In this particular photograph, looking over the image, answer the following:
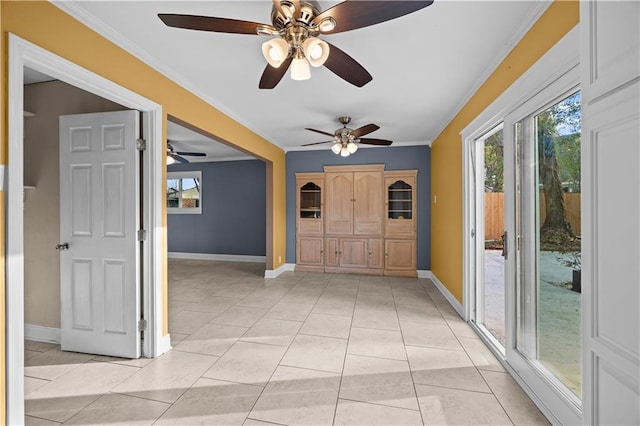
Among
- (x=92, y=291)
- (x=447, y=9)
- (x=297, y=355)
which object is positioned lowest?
(x=297, y=355)

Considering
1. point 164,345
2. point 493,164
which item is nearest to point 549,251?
point 493,164

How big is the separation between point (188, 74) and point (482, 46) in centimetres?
251

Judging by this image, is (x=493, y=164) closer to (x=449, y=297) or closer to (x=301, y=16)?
(x=449, y=297)

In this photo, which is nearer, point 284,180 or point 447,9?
point 447,9

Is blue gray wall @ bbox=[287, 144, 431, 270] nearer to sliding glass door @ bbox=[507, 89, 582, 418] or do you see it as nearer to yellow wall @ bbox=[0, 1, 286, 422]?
yellow wall @ bbox=[0, 1, 286, 422]

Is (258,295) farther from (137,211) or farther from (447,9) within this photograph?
(447,9)

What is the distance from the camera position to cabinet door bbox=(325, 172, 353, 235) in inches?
221

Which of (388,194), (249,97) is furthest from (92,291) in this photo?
(388,194)

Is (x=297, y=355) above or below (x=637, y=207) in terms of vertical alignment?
below

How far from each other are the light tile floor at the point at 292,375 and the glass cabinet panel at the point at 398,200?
223 centimetres

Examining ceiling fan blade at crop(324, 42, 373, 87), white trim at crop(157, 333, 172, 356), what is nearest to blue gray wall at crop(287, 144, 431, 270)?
white trim at crop(157, 333, 172, 356)

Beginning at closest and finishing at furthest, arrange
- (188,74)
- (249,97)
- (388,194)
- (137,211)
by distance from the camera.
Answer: (137,211), (188,74), (249,97), (388,194)

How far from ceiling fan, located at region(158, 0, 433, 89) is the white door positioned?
4.31 ft

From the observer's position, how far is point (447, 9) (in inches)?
70.7
